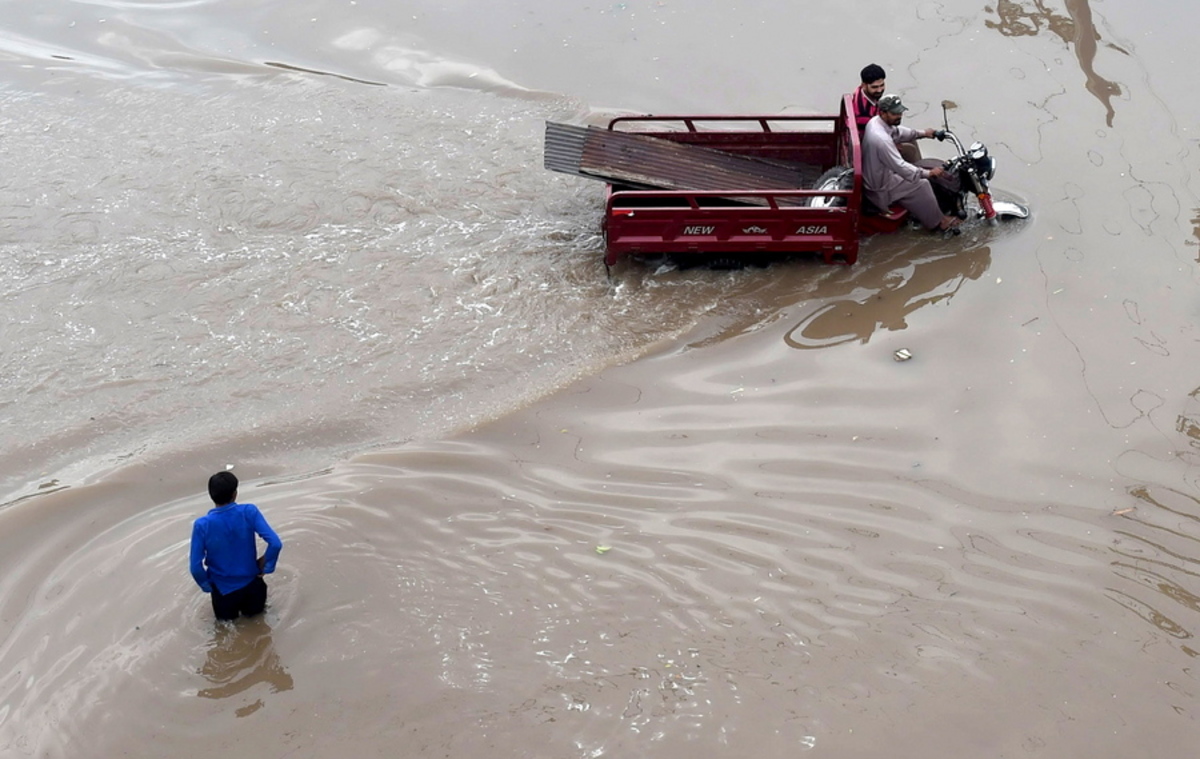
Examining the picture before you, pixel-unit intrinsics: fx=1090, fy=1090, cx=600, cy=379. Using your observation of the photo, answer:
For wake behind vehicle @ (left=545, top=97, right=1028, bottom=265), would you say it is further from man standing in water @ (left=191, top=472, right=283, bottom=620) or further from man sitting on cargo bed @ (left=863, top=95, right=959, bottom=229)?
man standing in water @ (left=191, top=472, right=283, bottom=620)

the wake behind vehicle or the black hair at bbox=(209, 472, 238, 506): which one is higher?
the wake behind vehicle

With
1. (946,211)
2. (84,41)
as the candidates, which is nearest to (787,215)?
(946,211)

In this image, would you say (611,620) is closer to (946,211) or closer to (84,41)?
(946,211)

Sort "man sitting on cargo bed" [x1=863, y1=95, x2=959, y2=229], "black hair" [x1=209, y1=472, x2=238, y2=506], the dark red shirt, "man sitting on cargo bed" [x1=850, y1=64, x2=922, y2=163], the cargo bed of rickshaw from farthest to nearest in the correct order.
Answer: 1. the dark red shirt
2. "man sitting on cargo bed" [x1=850, y1=64, x2=922, y2=163]
3. "man sitting on cargo bed" [x1=863, y1=95, x2=959, y2=229]
4. the cargo bed of rickshaw
5. "black hair" [x1=209, y1=472, x2=238, y2=506]

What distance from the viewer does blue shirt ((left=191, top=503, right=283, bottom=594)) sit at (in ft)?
19.0

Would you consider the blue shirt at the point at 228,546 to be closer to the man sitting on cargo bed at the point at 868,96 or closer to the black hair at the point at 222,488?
the black hair at the point at 222,488

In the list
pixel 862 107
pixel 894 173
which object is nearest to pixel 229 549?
pixel 894 173

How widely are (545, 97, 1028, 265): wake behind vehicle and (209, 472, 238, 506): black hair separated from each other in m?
4.15

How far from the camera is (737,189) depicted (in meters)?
9.44

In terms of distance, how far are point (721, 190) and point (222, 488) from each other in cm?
521

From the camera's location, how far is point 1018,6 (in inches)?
513

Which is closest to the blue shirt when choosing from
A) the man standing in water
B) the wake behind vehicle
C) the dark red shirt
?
the man standing in water

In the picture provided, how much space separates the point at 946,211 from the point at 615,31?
553cm

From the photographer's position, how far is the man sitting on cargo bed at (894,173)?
29.8 ft
